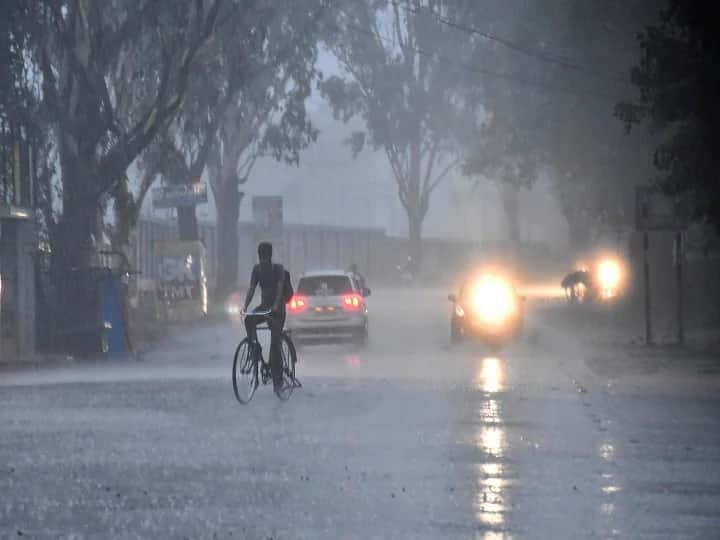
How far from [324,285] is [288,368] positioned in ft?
39.4

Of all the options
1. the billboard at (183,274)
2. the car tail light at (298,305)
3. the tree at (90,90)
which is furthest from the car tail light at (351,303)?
the billboard at (183,274)

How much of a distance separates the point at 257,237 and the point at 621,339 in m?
19.1

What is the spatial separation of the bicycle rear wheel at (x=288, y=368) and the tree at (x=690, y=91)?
8290mm

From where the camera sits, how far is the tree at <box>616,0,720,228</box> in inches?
991

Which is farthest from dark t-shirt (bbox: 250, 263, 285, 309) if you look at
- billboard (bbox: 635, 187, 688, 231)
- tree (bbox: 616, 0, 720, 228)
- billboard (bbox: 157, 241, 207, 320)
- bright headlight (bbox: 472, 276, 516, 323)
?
billboard (bbox: 157, 241, 207, 320)

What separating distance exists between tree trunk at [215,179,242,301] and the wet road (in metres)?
31.6

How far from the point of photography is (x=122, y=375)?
1021 inches

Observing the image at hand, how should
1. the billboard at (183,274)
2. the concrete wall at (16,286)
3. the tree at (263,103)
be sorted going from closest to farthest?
the concrete wall at (16,286)
the tree at (263,103)
the billboard at (183,274)

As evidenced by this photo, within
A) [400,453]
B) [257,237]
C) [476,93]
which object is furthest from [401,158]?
[400,453]

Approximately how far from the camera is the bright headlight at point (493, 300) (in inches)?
1375

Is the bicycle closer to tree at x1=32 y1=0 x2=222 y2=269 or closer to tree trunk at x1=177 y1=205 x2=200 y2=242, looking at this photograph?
tree at x1=32 y1=0 x2=222 y2=269

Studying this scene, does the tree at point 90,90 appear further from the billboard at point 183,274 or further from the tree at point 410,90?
the tree at point 410,90

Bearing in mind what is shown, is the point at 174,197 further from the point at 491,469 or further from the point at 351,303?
the point at 491,469

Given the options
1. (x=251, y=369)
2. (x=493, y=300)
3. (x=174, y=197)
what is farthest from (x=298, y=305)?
(x=251, y=369)
